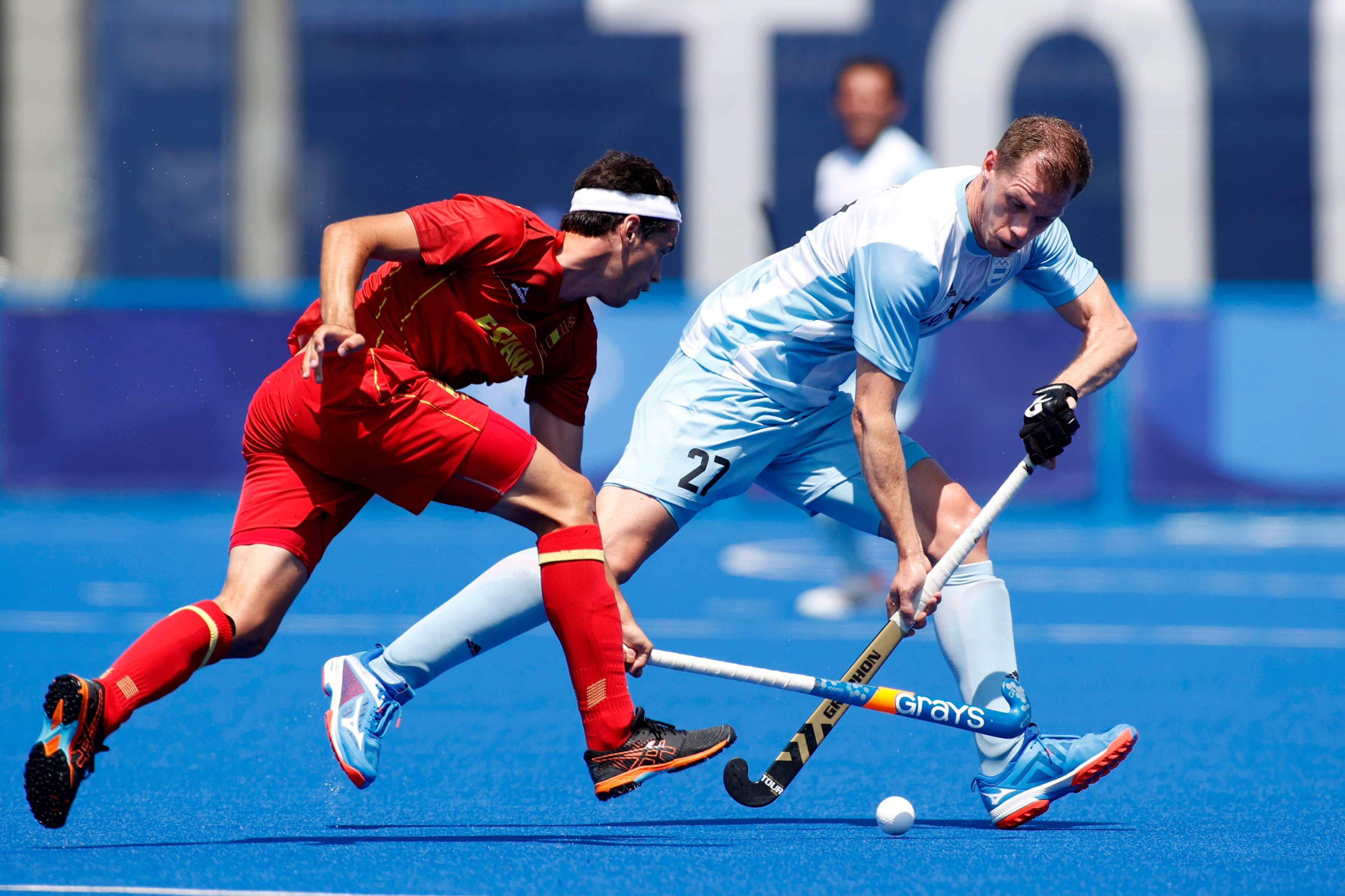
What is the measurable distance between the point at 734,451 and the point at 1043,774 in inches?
39.2

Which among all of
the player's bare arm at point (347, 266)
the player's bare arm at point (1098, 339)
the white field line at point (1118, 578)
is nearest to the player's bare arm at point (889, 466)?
the player's bare arm at point (1098, 339)

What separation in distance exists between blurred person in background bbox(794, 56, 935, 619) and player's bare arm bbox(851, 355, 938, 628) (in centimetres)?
318

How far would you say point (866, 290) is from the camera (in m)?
3.63

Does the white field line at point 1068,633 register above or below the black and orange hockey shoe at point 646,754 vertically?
below

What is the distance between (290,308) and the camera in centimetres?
1102

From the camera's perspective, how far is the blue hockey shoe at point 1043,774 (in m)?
3.75

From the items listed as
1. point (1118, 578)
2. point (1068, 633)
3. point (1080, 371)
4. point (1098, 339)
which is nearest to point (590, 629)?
point (1080, 371)

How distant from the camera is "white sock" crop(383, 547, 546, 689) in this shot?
3826 millimetres

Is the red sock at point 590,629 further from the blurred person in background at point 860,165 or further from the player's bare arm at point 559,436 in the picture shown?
the blurred person in background at point 860,165

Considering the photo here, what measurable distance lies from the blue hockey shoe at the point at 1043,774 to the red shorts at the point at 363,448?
1261 mm

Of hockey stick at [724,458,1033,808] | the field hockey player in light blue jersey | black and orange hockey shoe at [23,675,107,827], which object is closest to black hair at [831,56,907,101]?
the field hockey player in light blue jersey

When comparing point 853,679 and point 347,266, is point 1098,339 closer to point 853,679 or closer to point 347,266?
point 853,679

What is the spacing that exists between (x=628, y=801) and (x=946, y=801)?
0.75m

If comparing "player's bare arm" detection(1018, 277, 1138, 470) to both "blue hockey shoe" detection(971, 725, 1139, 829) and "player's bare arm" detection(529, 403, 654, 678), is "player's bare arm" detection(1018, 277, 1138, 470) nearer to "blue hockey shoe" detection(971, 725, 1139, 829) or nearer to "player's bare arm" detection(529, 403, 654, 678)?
"blue hockey shoe" detection(971, 725, 1139, 829)
